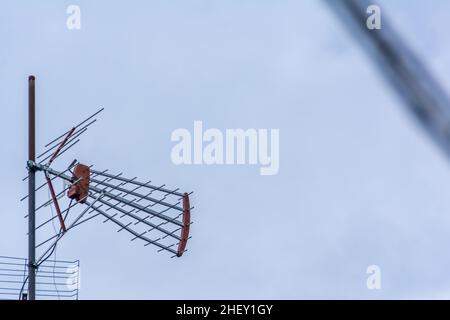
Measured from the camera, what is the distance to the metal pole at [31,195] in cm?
3691

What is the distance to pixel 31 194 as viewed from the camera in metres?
37.9

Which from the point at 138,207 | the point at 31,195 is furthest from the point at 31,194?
the point at 138,207

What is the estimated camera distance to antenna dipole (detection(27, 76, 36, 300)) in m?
37.0

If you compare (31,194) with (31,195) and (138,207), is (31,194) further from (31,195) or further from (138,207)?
(138,207)

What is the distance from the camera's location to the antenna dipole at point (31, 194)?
121 ft

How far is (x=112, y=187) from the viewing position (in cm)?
3812

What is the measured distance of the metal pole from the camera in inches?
1453
